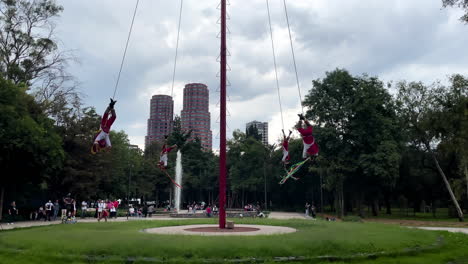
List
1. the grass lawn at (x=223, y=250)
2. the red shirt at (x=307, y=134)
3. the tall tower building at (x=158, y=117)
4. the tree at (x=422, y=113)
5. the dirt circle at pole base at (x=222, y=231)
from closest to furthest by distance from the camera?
1. the grass lawn at (x=223, y=250)
2. the dirt circle at pole base at (x=222, y=231)
3. the red shirt at (x=307, y=134)
4. the tree at (x=422, y=113)
5. the tall tower building at (x=158, y=117)

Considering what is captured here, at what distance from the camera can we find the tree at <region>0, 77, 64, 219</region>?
94.3 feet

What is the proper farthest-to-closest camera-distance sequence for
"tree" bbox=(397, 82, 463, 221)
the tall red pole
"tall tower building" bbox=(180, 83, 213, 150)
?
"tall tower building" bbox=(180, 83, 213, 150) < "tree" bbox=(397, 82, 463, 221) < the tall red pole

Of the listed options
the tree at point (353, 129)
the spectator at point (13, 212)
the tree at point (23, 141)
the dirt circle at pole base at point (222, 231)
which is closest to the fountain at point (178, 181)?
the tree at point (353, 129)

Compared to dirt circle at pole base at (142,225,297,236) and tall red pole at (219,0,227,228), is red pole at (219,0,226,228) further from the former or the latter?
dirt circle at pole base at (142,225,297,236)

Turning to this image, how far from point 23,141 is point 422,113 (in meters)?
44.9

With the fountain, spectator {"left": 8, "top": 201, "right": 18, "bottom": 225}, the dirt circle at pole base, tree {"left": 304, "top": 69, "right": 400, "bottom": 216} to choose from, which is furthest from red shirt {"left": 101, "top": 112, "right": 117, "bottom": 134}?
the fountain

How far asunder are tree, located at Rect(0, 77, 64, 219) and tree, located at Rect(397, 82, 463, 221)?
136 feet

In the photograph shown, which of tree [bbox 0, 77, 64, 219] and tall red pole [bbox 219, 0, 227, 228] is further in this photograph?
tree [bbox 0, 77, 64, 219]

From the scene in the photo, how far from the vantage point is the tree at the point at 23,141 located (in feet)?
94.3

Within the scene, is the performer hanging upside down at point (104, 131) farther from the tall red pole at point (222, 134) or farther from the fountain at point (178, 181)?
the fountain at point (178, 181)

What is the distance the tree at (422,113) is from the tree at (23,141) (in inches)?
1632

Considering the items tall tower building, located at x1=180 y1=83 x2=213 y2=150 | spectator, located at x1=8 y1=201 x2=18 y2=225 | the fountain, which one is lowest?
spectator, located at x1=8 y1=201 x2=18 y2=225

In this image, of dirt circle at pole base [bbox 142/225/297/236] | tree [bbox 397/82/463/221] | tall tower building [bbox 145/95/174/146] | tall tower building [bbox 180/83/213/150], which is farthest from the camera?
tall tower building [bbox 145/95/174/146]

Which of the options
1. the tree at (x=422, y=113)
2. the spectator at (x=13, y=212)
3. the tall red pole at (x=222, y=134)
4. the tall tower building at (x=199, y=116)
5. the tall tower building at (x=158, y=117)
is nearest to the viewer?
the tall red pole at (x=222, y=134)
